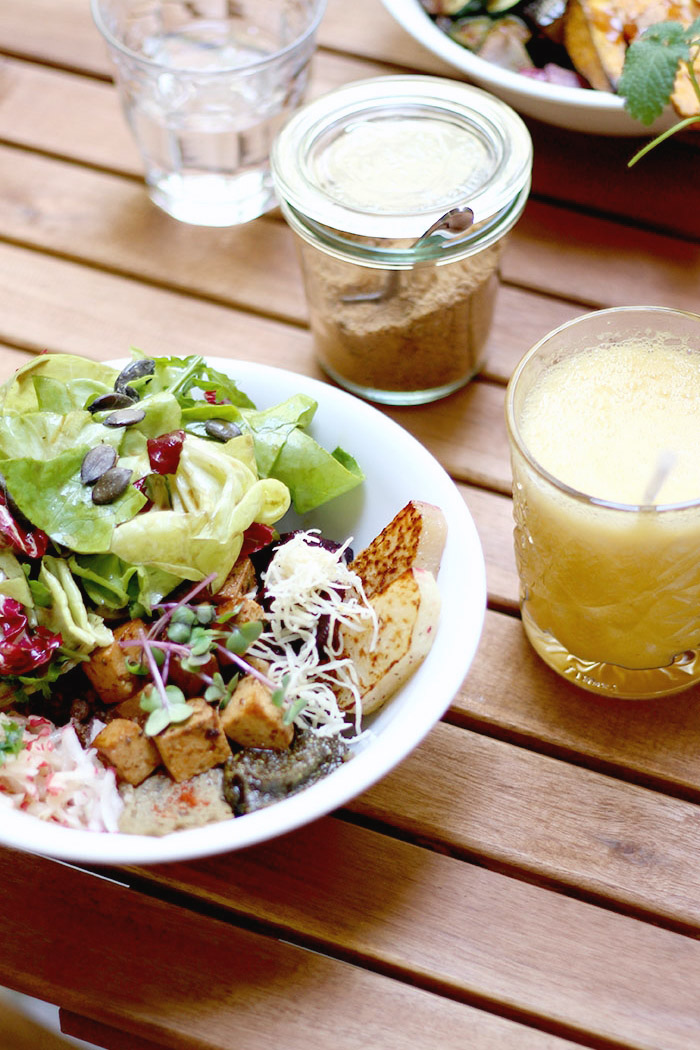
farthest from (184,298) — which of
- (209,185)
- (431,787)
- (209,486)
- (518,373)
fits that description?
(431,787)

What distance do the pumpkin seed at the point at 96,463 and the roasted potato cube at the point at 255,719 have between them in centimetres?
25

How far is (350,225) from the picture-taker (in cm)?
119

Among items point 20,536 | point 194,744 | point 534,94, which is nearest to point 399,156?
point 534,94

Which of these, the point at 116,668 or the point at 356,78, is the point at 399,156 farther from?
the point at 116,668

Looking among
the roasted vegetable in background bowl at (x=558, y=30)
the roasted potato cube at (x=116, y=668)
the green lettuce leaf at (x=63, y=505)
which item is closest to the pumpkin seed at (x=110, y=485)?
the green lettuce leaf at (x=63, y=505)

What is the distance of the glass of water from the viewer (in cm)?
147

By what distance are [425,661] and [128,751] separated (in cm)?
27

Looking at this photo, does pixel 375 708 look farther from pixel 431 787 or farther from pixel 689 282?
pixel 689 282

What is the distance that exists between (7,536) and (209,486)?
194 mm

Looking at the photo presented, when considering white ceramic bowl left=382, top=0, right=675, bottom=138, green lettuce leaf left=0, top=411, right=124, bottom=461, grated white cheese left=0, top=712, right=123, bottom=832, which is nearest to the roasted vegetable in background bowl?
white ceramic bowl left=382, top=0, right=675, bottom=138

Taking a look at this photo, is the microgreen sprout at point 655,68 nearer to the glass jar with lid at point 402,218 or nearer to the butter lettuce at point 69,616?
the glass jar with lid at point 402,218

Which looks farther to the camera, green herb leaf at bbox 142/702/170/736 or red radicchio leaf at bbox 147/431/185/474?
red radicchio leaf at bbox 147/431/185/474

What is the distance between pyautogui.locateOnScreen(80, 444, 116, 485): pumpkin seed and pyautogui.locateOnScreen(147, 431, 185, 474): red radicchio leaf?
0.12 feet

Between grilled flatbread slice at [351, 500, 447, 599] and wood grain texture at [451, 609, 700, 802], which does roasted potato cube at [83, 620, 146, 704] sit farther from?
wood grain texture at [451, 609, 700, 802]
